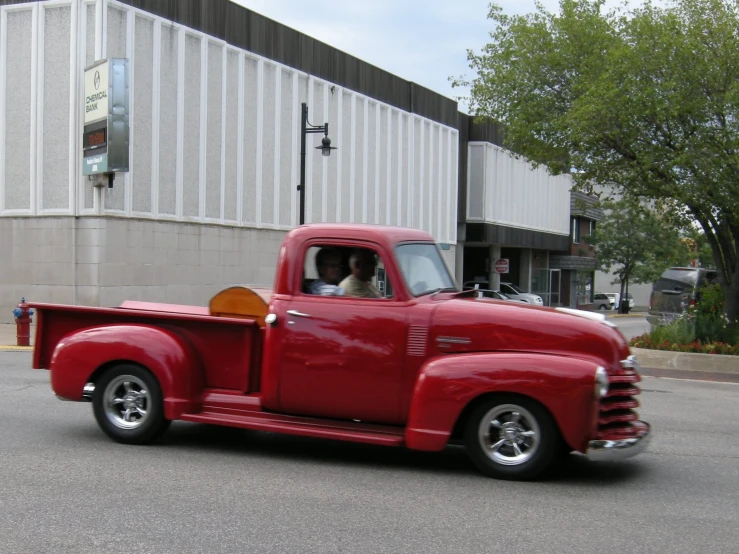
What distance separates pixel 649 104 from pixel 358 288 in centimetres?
1276

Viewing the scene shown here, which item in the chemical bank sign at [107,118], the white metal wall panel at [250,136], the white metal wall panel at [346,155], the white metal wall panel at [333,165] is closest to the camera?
the chemical bank sign at [107,118]

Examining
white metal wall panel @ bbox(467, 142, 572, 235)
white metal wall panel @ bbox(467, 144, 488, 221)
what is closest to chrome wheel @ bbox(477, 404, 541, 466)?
white metal wall panel @ bbox(467, 142, 572, 235)

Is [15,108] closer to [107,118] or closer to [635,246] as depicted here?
[107,118]

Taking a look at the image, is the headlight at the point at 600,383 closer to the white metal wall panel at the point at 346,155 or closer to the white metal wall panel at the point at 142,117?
the white metal wall panel at the point at 142,117

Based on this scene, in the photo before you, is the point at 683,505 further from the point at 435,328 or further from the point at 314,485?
the point at 314,485

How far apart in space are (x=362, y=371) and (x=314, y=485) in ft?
3.18

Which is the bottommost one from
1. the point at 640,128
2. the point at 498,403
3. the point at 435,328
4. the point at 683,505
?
the point at 683,505

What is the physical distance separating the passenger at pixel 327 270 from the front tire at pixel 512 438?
160 centimetres

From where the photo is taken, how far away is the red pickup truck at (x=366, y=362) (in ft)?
21.2

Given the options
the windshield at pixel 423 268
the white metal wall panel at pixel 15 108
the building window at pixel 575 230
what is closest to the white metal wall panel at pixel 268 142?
the white metal wall panel at pixel 15 108

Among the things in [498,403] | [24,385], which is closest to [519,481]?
[498,403]

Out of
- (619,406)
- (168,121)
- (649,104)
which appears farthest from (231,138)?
(619,406)

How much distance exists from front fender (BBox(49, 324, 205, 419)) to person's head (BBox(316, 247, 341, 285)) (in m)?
A: 1.28

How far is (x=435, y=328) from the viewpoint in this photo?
6.79 meters
